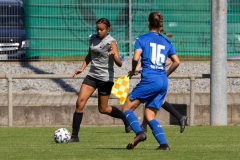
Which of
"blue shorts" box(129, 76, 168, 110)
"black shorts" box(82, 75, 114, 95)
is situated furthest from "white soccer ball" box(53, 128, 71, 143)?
"blue shorts" box(129, 76, 168, 110)

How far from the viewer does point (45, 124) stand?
15.9 metres

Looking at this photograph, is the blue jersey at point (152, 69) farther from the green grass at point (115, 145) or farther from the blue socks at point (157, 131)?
the green grass at point (115, 145)

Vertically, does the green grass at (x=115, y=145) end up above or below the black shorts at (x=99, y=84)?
below

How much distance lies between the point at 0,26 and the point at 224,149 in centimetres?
994

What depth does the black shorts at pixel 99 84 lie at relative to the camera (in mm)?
11914

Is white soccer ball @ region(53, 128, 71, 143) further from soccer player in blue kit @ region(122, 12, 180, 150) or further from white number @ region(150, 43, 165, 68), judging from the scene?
white number @ region(150, 43, 165, 68)

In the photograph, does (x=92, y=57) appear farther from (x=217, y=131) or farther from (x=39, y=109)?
(x=39, y=109)

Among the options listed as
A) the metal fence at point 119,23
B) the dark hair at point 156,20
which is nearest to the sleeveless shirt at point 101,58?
the dark hair at point 156,20

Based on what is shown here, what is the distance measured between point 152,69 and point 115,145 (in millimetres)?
1662

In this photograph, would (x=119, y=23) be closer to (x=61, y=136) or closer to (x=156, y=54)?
(x=61, y=136)

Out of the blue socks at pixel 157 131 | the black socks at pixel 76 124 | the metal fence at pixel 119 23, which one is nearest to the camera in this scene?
the blue socks at pixel 157 131

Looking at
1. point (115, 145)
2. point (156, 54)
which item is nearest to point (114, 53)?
point (115, 145)

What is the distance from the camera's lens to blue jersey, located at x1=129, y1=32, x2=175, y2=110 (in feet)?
31.9

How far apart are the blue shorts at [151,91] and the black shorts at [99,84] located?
83.6 inches
